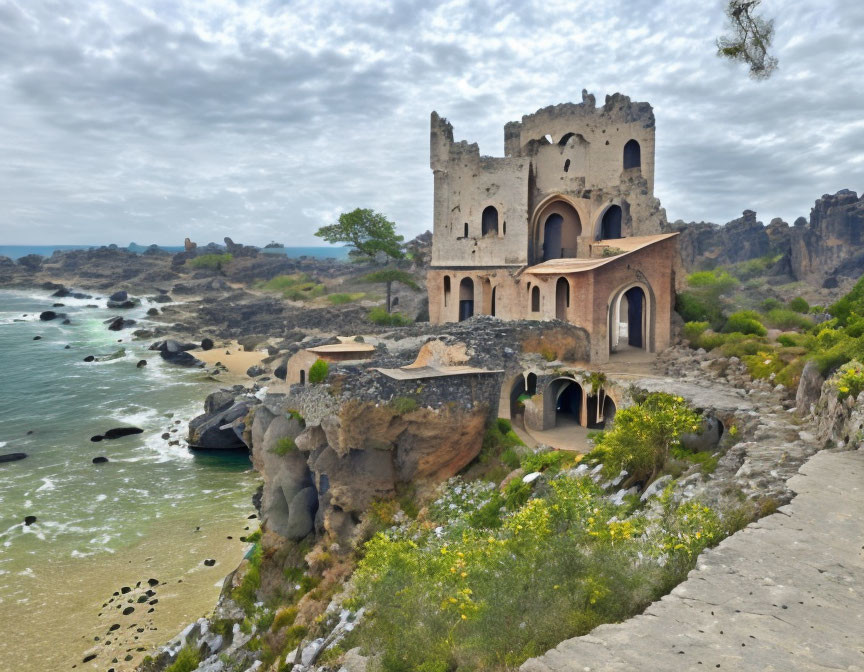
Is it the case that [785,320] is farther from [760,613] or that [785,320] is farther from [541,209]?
[760,613]

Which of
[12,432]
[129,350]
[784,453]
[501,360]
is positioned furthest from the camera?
[129,350]

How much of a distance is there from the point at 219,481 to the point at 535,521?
24.2 metres

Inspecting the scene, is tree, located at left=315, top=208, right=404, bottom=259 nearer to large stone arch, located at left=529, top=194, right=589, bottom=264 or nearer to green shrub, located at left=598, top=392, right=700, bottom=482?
large stone arch, located at left=529, top=194, right=589, bottom=264

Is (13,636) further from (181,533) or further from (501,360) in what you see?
(501,360)

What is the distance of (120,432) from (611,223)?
30.5 metres

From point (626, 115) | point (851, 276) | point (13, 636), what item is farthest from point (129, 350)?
point (851, 276)

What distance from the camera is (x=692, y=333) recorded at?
25359 mm

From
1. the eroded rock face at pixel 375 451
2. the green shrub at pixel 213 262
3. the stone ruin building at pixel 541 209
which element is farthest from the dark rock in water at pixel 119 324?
the eroded rock face at pixel 375 451

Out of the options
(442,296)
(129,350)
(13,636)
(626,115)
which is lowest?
→ (13,636)

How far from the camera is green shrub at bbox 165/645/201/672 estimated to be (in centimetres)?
1442

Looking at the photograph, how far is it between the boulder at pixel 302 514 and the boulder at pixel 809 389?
41.0 ft

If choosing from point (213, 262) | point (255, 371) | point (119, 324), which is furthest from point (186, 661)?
point (213, 262)

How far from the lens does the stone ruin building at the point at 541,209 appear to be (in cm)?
2991

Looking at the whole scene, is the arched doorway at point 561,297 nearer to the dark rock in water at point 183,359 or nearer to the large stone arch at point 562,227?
the large stone arch at point 562,227
